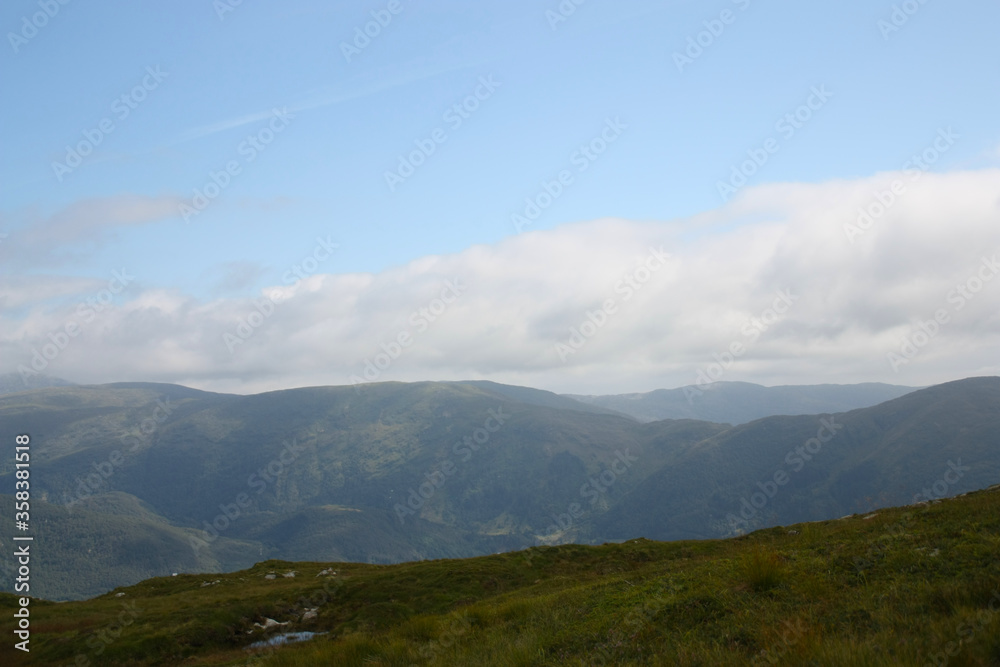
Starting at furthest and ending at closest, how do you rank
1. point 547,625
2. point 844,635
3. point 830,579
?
point 547,625 → point 830,579 → point 844,635

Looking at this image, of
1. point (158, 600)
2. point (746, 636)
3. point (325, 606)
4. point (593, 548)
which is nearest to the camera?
point (746, 636)

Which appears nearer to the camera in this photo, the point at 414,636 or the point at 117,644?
the point at 414,636

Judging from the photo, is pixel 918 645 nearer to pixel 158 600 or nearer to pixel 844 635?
pixel 844 635

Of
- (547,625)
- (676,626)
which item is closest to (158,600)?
(547,625)

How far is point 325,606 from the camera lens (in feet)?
121

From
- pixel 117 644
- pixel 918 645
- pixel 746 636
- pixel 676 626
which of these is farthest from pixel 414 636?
pixel 117 644

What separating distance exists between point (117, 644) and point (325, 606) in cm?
1130

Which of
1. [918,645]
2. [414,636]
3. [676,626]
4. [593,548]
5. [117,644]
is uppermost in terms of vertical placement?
[918,645]

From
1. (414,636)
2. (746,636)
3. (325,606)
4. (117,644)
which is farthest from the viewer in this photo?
(325,606)

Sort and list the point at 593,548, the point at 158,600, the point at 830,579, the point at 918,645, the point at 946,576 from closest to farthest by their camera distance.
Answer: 1. the point at 918,645
2. the point at 946,576
3. the point at 830,579
4. the point at 158,600
5. the point at 593,548

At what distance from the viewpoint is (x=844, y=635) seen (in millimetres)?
9633

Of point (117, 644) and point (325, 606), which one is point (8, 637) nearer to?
point (117, 644)

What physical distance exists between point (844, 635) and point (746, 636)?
5.84 ft

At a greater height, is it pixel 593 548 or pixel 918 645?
pixel 918 645
